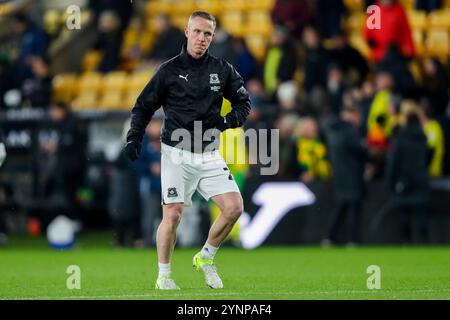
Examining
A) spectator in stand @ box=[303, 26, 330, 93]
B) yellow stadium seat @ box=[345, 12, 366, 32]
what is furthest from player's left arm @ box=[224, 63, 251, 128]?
yellow stadium seat @ box=[345, 12, 366, 32]

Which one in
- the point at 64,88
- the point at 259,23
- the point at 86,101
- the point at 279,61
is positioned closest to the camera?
the point at 279,61

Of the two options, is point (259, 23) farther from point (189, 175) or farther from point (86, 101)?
point (189, 175)

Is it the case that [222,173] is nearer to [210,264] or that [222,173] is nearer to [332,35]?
[210,264]

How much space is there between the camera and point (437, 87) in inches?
794

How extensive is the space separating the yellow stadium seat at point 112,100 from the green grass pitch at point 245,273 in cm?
420

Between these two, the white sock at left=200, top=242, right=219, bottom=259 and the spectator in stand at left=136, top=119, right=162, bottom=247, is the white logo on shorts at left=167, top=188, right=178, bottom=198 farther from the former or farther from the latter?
the spectator in stand at left=136, top=119, right=162, bottom=247

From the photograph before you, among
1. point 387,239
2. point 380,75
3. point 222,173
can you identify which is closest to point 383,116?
point 380,75

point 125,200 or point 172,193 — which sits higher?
point 172,193

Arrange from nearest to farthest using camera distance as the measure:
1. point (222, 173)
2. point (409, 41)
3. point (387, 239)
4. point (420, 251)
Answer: point (222, 173) < point (420, 251) < point (387, 239) < point (409, 41)

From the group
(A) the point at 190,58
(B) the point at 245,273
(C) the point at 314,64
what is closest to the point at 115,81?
(C) the point at 314,64

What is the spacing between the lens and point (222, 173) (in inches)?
433

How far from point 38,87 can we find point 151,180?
4.15 m

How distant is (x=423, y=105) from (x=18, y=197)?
741 cm

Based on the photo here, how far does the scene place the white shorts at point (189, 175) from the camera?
10828mm
